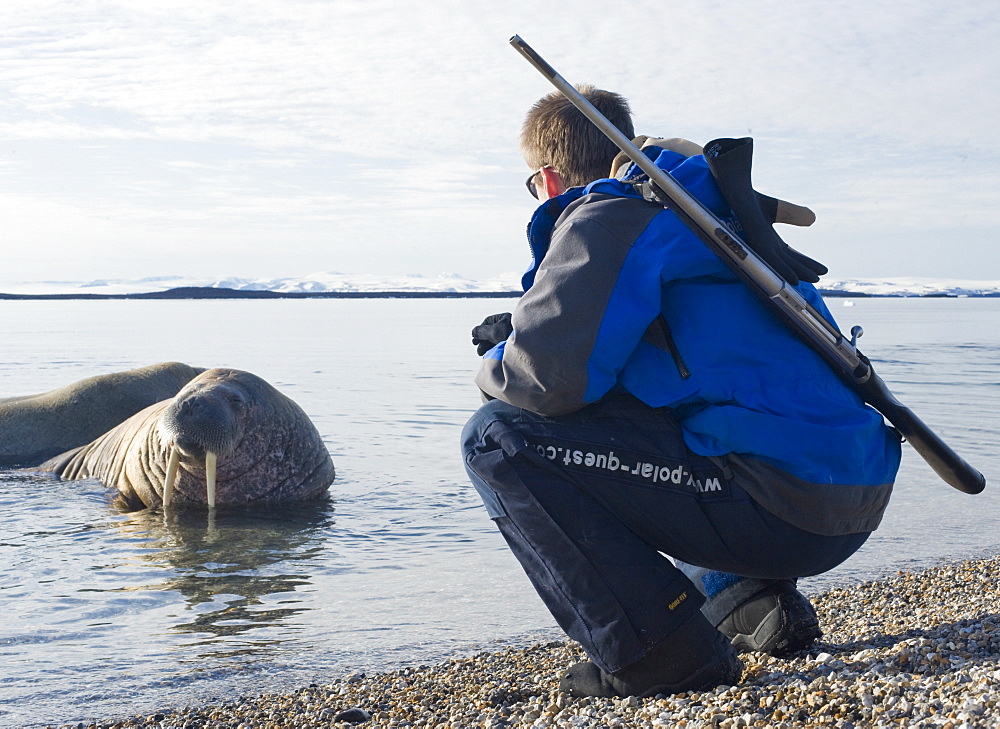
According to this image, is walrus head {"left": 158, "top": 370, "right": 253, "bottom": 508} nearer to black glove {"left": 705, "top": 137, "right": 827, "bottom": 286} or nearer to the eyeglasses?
the eyeglasses

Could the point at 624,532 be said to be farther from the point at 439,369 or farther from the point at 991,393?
the point at 439,369

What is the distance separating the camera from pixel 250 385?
25.0 ft

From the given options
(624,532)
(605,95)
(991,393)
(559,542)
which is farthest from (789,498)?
(991,393)

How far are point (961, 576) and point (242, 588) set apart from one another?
3410 mm

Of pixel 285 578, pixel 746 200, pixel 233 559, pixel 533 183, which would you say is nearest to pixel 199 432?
pixel 233 559

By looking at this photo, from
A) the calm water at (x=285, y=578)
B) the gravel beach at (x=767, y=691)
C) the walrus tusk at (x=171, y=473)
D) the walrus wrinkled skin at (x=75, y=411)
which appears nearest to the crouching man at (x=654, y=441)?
the gravel beach at (x=767, y=691)

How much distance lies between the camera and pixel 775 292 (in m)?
2.74

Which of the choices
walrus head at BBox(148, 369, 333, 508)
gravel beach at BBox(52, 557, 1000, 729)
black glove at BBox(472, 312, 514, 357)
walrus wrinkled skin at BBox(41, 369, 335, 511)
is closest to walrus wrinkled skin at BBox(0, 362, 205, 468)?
walrus wrinkled skin at BBox(41, 369, 335, 511)

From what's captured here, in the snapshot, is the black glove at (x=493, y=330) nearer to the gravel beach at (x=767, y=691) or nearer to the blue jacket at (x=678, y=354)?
the blue jacket at (x=678, y=354)

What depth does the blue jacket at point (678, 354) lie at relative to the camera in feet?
8.60

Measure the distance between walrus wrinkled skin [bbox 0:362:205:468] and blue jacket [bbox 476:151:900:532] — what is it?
25.7ft

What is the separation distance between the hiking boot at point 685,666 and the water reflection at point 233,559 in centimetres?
201

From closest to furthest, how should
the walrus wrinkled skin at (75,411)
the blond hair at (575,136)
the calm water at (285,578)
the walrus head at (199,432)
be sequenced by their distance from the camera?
the blond hair at (575,136), the calm water at (285,578), the walrus head at (199,432), the walrus wrinkled skin at (75,411)

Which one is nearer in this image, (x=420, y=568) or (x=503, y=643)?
(x=503, y=643)
